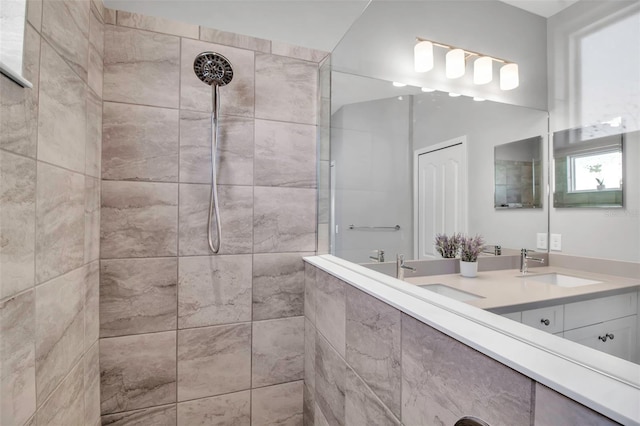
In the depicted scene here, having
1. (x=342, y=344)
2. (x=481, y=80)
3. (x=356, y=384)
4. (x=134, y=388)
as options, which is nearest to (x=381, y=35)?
(x=481, y=80)

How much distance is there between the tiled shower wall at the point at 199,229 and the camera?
4.18 feet

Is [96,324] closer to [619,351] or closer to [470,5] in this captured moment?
[619,351]

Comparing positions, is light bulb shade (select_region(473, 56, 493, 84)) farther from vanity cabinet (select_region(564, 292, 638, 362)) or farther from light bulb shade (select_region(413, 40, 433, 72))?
vanity cabinet (select_region(564, 292, 638, 362))

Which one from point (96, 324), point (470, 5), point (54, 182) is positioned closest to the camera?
point (54, 182)

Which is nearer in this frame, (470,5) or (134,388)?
(470,5)

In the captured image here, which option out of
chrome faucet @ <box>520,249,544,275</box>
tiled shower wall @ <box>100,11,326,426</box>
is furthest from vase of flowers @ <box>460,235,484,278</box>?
tiled shower wall @ <box>100,11,326,426</box>

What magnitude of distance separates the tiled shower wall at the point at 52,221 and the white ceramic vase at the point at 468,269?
4.03 feet

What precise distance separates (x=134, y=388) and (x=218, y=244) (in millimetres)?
752

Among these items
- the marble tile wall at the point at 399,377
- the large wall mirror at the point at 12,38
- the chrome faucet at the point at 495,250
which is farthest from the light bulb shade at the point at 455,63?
the large wall mirror at the point at 12,38

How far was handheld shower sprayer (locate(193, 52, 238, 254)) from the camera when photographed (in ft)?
4.22

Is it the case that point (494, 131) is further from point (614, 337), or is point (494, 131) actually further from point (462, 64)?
point (614, 337)

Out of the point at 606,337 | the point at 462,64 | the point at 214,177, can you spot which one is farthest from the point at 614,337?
the point at 214,177

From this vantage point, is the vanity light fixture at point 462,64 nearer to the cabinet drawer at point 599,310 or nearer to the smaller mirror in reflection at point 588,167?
the smaller mirror in reflection at point 588,167

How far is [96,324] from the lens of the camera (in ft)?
4.03
